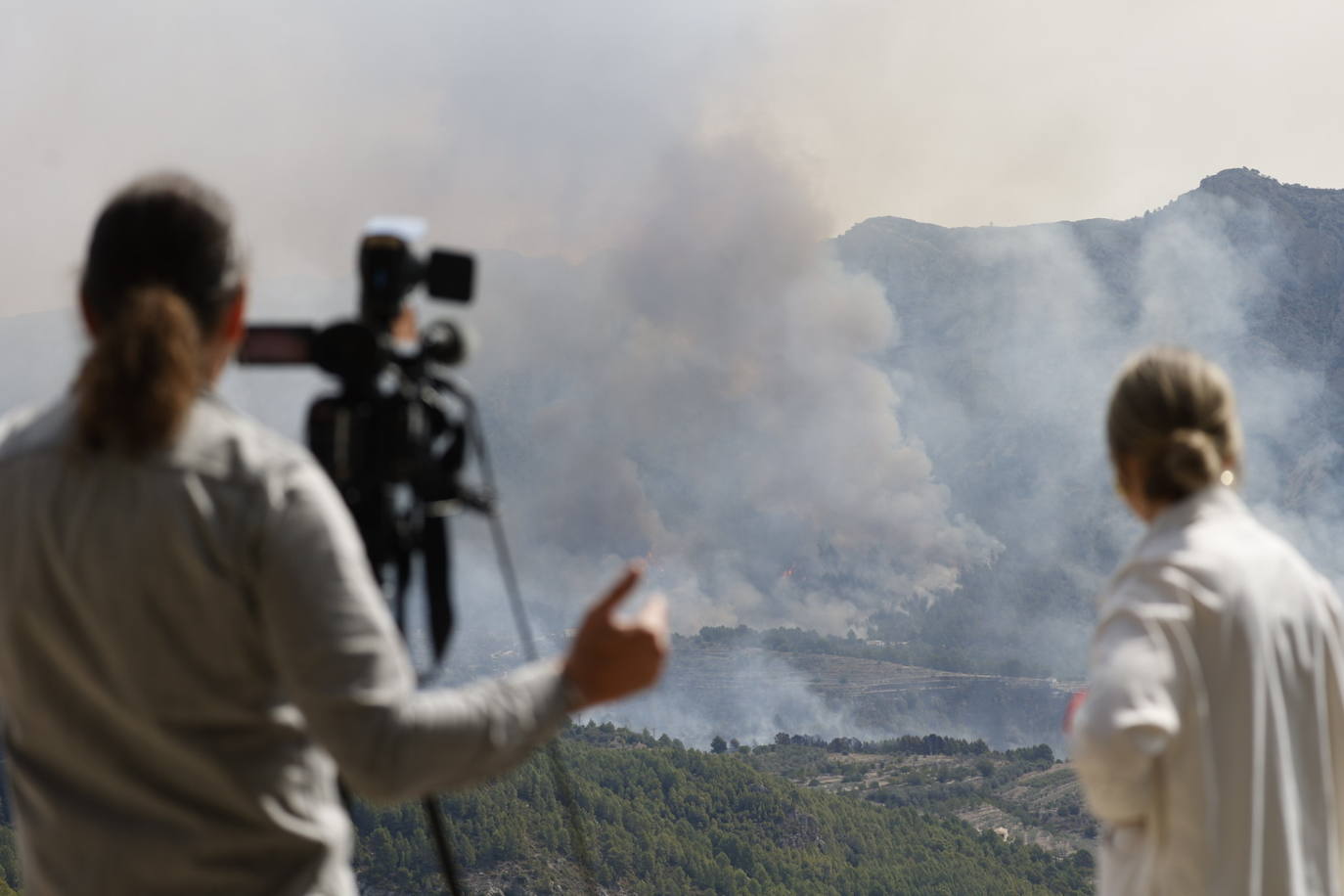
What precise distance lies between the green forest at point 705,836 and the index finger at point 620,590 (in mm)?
66841

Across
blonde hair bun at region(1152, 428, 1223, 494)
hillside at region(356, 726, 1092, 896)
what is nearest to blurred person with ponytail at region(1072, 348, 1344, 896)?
blonde hair bun at region(1152, 428, 1223, 494)

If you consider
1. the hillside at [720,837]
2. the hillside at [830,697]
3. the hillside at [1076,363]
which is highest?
the hillside at [1076,363]

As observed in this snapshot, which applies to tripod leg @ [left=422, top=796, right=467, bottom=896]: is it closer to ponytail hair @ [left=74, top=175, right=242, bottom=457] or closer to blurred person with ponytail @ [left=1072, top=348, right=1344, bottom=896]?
ponytail hair @ [left=74, top=175, right=242, bottom=457]

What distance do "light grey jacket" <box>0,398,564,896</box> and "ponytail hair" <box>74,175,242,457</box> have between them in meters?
0.04

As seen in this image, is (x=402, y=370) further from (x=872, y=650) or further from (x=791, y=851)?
(x=872, y=650)

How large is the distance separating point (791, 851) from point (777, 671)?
80.3 metres

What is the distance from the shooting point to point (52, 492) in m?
1.22

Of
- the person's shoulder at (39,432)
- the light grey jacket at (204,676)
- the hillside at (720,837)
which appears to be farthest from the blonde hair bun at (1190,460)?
the hillside at (720,837)

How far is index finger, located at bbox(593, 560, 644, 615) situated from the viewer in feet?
4.10

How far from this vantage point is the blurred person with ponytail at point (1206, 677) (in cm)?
183

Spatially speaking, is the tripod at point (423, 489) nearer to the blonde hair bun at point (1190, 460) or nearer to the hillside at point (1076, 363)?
the blonde hair bun at point (1190, 460)

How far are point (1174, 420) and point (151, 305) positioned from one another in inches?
57.8

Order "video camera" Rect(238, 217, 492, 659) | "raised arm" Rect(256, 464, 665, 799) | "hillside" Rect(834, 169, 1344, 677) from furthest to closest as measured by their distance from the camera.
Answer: "hillside" Rect(834, 169, 1344, 677)
"video camera" Rect(238, 217, 492, 659)
"raised arm" Rect(256, 464, 665, 799)

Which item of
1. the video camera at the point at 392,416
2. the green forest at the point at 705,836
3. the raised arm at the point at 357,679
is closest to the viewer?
the raised arm at the point at 357,679
